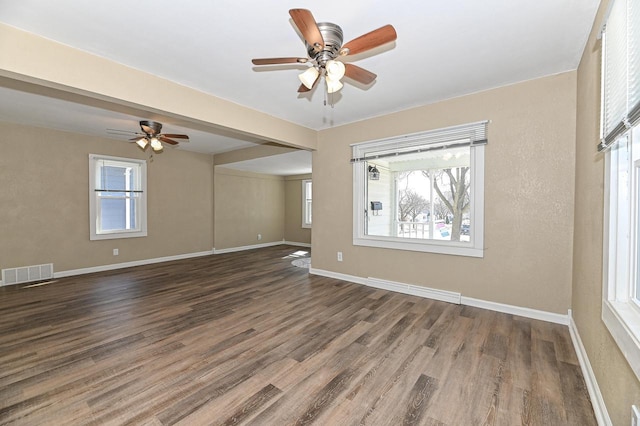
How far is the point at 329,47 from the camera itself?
1900mm

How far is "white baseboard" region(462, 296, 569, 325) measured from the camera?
107 inches

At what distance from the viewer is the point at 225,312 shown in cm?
309

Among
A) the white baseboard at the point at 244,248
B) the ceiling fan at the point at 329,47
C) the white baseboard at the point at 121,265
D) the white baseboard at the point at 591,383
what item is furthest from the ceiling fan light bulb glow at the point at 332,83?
the white baseboard at the point at 244,248

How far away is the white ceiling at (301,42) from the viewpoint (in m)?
1.81

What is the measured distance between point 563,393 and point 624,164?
1.47 meters

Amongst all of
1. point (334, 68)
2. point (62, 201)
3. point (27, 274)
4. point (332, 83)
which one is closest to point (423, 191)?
point (332, 83)

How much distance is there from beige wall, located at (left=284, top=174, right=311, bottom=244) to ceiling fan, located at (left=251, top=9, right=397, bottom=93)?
637 centimetres

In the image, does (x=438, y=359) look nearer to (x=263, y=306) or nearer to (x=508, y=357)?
(x=508, y=357)

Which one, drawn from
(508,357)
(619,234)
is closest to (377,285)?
(508,357)

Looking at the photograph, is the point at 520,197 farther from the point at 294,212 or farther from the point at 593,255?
the point at 294,212

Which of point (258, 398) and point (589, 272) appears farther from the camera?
point (589, 272)

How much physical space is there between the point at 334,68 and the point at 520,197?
247 cm

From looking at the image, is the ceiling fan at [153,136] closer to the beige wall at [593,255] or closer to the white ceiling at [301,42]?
the white ceiling at [301,42]

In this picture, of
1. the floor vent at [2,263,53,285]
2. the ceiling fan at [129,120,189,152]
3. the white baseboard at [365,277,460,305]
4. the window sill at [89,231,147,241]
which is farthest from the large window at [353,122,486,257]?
the floor vent at [2,263,53,285]
